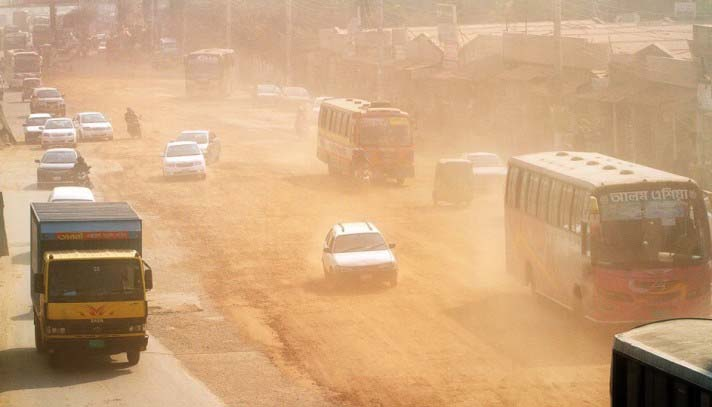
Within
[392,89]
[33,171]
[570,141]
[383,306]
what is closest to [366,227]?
[383,306]

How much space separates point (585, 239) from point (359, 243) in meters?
9.16

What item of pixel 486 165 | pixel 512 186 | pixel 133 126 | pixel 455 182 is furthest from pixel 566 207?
pixel 133 126

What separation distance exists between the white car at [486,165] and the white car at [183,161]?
39.4 ft

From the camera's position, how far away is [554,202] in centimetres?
2708

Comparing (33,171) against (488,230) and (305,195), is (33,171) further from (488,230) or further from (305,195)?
(488,230)

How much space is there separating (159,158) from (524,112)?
1825 cm

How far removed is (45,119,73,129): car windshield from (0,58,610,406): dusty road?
7153 mm

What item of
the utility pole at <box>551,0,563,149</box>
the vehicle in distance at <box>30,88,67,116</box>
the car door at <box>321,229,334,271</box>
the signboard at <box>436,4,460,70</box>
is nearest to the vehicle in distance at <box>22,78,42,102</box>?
the vehicle in distance at <box>30,88,67,116</box>

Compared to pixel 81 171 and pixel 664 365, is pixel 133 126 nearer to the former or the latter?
pixel 81 171

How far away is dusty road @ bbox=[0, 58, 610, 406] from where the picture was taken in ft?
74.6

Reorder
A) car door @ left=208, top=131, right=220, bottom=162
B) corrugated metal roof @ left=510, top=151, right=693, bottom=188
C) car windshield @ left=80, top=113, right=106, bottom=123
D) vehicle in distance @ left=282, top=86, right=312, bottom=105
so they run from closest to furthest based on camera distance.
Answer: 1. corrugated metal roof @ left=510, top=151, right=693, bottom=188
2. car door @ left=208, top=131, right=220, bottom=162
3. car windshield @ left=80, top=113, right=106, bottom=123
4. vehicle in distance @ left=282, top=86, right=312, bottom=105

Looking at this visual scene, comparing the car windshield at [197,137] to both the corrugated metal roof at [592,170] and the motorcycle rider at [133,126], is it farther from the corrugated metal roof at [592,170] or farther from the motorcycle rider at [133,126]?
the corrugated metal roof at [592,170]

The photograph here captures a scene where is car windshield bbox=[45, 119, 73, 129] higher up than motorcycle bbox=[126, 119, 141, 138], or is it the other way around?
car windshield bbox=[45, 119, 73, 129]

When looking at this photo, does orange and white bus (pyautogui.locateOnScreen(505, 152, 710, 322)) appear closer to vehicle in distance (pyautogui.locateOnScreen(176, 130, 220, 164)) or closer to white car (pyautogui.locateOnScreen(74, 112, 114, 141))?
vehicle in distance (pyautogui.locateOnScreen(176, 130, 220, 164))
